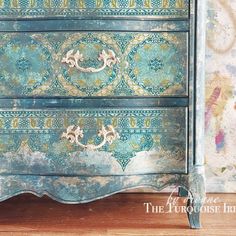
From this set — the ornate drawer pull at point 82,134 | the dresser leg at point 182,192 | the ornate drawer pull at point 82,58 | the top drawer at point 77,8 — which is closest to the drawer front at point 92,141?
the ornate drawer pull at point 82,134

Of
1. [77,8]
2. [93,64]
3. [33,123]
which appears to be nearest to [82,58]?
[93,64]

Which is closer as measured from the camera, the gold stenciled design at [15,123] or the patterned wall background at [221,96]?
the gold stenciled design at [15,123]

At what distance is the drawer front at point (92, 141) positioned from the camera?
132 cm

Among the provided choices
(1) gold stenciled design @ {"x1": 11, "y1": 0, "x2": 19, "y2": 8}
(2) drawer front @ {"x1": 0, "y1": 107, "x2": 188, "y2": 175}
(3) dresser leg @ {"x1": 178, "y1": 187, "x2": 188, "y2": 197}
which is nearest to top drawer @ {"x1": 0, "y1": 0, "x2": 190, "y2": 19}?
(1) gold stenciled design @ {"x1": 11, "y1": 0, "x2": 19, "y2": 8}

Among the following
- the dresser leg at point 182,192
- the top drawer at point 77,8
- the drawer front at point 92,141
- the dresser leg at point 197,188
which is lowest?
the dresser leg at point 182,192

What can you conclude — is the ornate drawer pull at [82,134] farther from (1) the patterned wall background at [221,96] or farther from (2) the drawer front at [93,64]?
(1) the patterned wall background at [221,96]

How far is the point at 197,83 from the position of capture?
1315 mm

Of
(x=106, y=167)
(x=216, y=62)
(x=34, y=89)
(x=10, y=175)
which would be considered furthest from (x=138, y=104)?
(x=216, y=62)

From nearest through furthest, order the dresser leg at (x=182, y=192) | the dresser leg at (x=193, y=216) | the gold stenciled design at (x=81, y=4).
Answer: the gold stenciled design at (x=81, y=4) < the dresser leg at (x=193, y=216) < the dresser leg at (x=182, y=192)

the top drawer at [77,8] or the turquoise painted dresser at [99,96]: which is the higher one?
the top drawer at [77,8]

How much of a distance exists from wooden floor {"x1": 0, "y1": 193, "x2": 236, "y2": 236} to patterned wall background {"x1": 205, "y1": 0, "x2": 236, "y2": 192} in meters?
0.11

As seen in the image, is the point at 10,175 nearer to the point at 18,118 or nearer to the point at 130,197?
the point at 18,118

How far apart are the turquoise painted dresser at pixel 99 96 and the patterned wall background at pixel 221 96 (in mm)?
470

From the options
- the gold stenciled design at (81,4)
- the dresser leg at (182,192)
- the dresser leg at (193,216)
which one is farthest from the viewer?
the dresser leg at (182,192)
